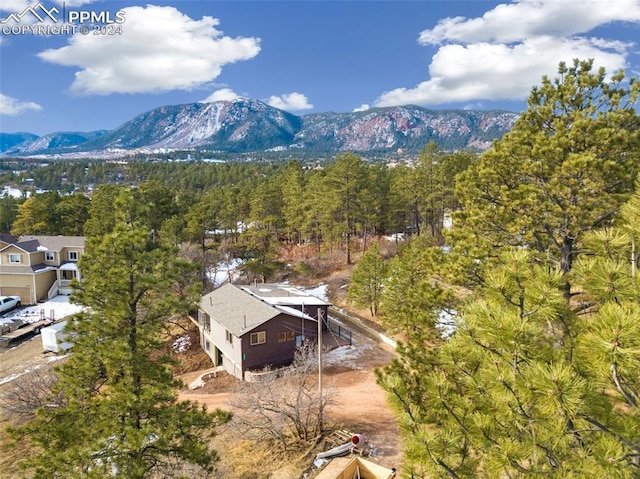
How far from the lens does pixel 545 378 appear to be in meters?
3.59

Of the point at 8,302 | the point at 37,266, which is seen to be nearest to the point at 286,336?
the point at 8,302

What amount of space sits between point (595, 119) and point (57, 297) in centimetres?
4450

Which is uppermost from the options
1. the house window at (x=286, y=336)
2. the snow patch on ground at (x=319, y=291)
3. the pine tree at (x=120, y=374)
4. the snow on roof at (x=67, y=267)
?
the pine tree at (x=120, y=374)

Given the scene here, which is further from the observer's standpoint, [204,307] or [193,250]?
[193,250]

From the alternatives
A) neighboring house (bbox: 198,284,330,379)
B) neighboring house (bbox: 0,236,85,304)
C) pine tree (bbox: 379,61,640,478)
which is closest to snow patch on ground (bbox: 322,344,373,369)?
neighboring house (bbox: 198,284,330,379)

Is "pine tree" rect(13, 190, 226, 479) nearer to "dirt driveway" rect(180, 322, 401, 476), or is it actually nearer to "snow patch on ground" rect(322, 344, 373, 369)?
"dirt driveway" rect(180, 322, 401, 476)

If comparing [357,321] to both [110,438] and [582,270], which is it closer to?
[110,438]

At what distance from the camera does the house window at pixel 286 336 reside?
75.4ft

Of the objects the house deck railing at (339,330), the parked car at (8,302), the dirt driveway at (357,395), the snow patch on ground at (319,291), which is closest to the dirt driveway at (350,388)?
the dirt driveway at (357,395)

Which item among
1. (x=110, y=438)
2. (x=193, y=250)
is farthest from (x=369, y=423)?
(x=193, y=250)

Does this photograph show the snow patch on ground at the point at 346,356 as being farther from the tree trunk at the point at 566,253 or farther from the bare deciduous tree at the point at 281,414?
the tree trunk at the point at 566,253

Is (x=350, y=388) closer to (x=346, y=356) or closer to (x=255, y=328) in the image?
(x=346, y=356)

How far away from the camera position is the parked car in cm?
3609

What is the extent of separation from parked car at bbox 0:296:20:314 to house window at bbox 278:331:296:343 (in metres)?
28.6
